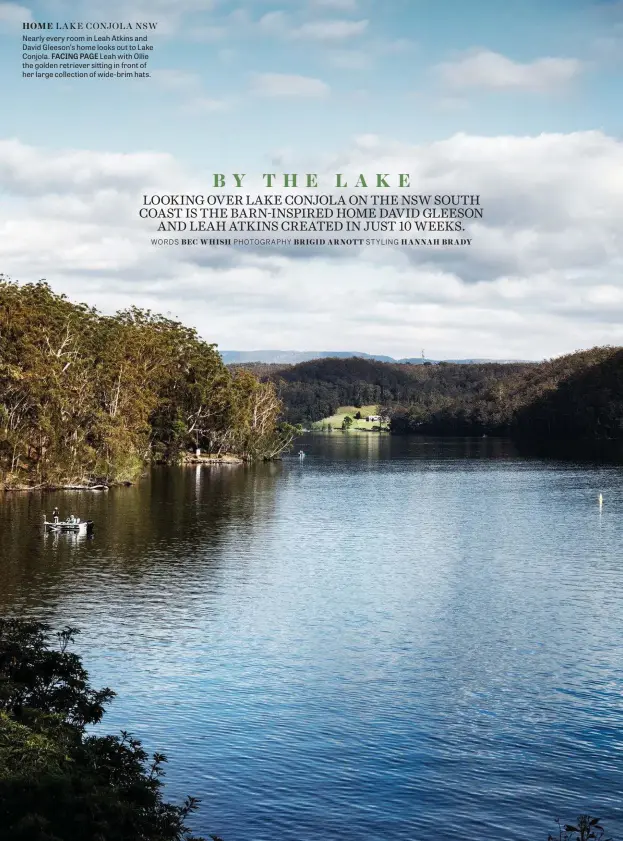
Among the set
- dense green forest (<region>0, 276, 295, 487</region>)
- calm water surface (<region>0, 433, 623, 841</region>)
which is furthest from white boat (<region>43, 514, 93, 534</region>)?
dense green forest (<region>0, 276, 295, 487</region>)

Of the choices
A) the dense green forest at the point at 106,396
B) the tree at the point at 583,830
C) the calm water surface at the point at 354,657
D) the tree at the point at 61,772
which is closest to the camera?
the tree at the point at 583,830

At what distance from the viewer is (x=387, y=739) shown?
32.2m

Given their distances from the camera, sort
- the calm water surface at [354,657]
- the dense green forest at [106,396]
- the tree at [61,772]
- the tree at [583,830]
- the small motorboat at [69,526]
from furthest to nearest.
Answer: the dense green forest at [106,396] < the small motorboat at [69,526] < the calm water surface at [354,657] < the tree at [61,772] < the tree at [583,830]

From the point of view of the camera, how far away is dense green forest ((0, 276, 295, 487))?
102688 millimetres

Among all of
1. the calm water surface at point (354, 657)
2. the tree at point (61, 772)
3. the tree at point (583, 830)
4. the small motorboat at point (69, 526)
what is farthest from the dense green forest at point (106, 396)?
the tree at point (583, 830)

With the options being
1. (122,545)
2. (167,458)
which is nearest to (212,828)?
(122,545)

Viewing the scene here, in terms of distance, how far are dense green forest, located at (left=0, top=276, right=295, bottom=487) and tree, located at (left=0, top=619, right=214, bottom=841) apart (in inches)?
2960

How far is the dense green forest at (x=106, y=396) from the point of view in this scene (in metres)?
103

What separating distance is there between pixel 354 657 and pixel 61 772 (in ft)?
80.6

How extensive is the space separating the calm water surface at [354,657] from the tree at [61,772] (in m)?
4.86

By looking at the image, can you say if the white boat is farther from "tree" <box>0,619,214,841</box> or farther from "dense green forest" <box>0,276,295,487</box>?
"tree" <box>0,619,214,841</box>

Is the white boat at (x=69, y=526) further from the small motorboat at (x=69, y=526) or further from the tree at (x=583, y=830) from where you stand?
the tree at (x=583, y=830)

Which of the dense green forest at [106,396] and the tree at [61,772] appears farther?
the dense green forest at [106,396]

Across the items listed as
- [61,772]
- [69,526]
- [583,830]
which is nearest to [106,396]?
[69,526]
